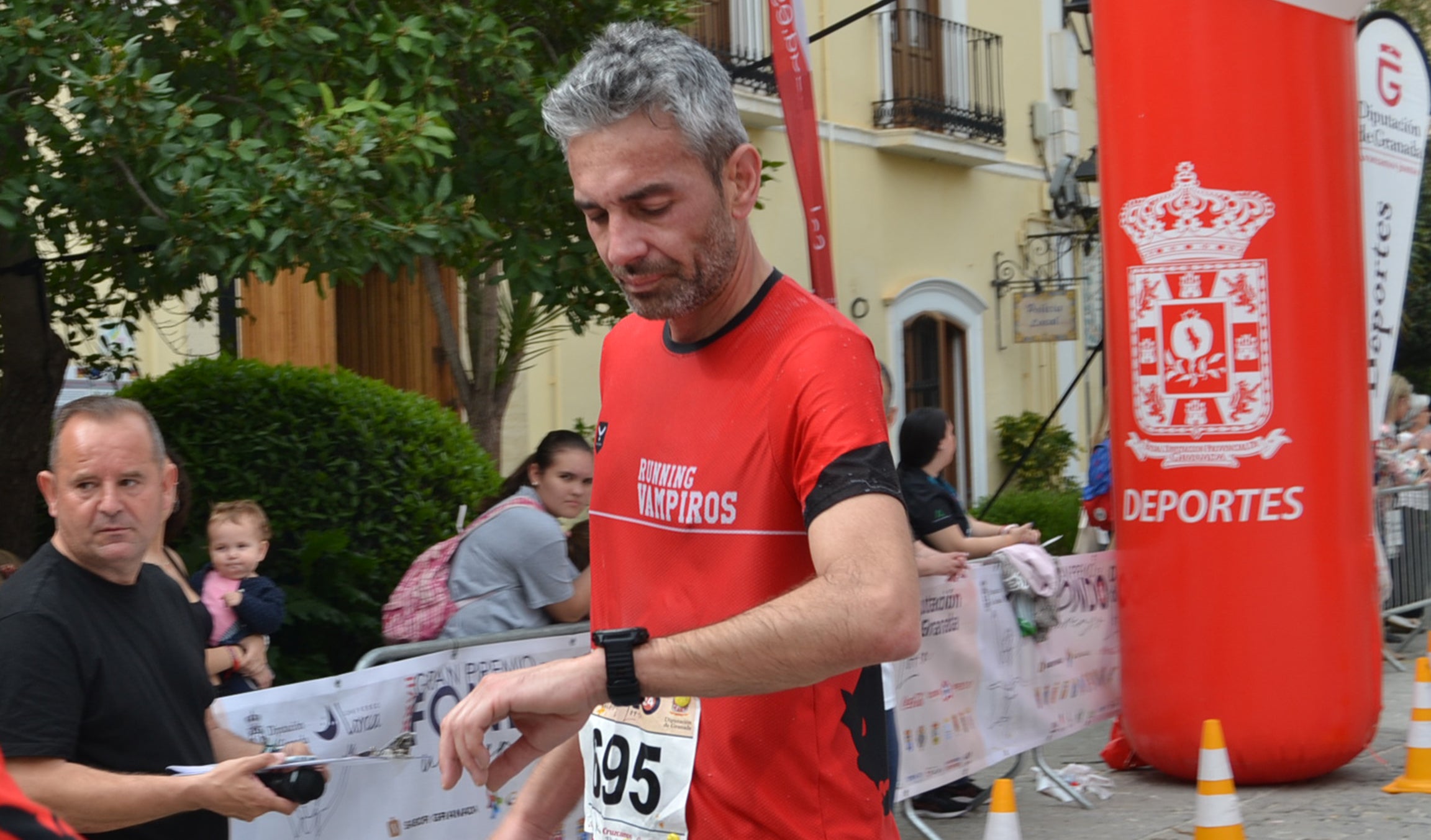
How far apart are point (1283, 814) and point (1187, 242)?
7.98ft

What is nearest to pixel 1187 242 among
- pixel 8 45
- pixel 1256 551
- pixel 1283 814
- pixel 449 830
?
pixel 1256 551

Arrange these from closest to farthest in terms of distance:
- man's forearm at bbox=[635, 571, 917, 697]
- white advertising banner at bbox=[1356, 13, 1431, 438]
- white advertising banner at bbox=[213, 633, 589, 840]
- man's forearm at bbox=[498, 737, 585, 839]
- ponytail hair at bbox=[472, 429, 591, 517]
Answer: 1. man's forearm at bbox=[635, 571, 917, 697]
2. man's forearm at bbox=[498, 737, 585, 839]
3. white advertising banner at bbox=[213, 633, 589, 840]
4. ponytail hair at bbox=[472, 429, 591, 517]
5. white advertising banner at bbox=[1356, 13, 1431, 438]

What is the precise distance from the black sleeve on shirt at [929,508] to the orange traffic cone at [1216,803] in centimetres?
182

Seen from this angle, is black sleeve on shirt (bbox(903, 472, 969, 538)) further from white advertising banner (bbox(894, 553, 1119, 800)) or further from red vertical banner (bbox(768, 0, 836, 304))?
red vertical banner (bbox(768, 0, 836, 304))

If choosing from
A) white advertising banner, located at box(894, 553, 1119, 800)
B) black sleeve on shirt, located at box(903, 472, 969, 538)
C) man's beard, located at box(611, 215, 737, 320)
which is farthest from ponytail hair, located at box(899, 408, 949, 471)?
man's beard, located at box(611, 215, 737, 320)

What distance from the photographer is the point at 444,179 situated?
609cm

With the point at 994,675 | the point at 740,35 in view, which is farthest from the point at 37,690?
the point at 740,35

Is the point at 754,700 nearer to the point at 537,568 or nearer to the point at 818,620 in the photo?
the point at 818,620

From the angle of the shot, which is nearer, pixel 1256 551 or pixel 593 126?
pixel 593 126

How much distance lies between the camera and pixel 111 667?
3.03 m

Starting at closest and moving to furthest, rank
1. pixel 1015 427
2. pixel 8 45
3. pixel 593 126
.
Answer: pixel 593 126
pixel 8 45
pixel 1015 427

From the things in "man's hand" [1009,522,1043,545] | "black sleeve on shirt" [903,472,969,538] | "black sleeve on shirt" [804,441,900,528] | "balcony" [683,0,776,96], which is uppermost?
"balcony" [683,0,776,96]

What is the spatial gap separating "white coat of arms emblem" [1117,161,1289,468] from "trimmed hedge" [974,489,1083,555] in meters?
8.96

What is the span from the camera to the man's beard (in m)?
1.97
